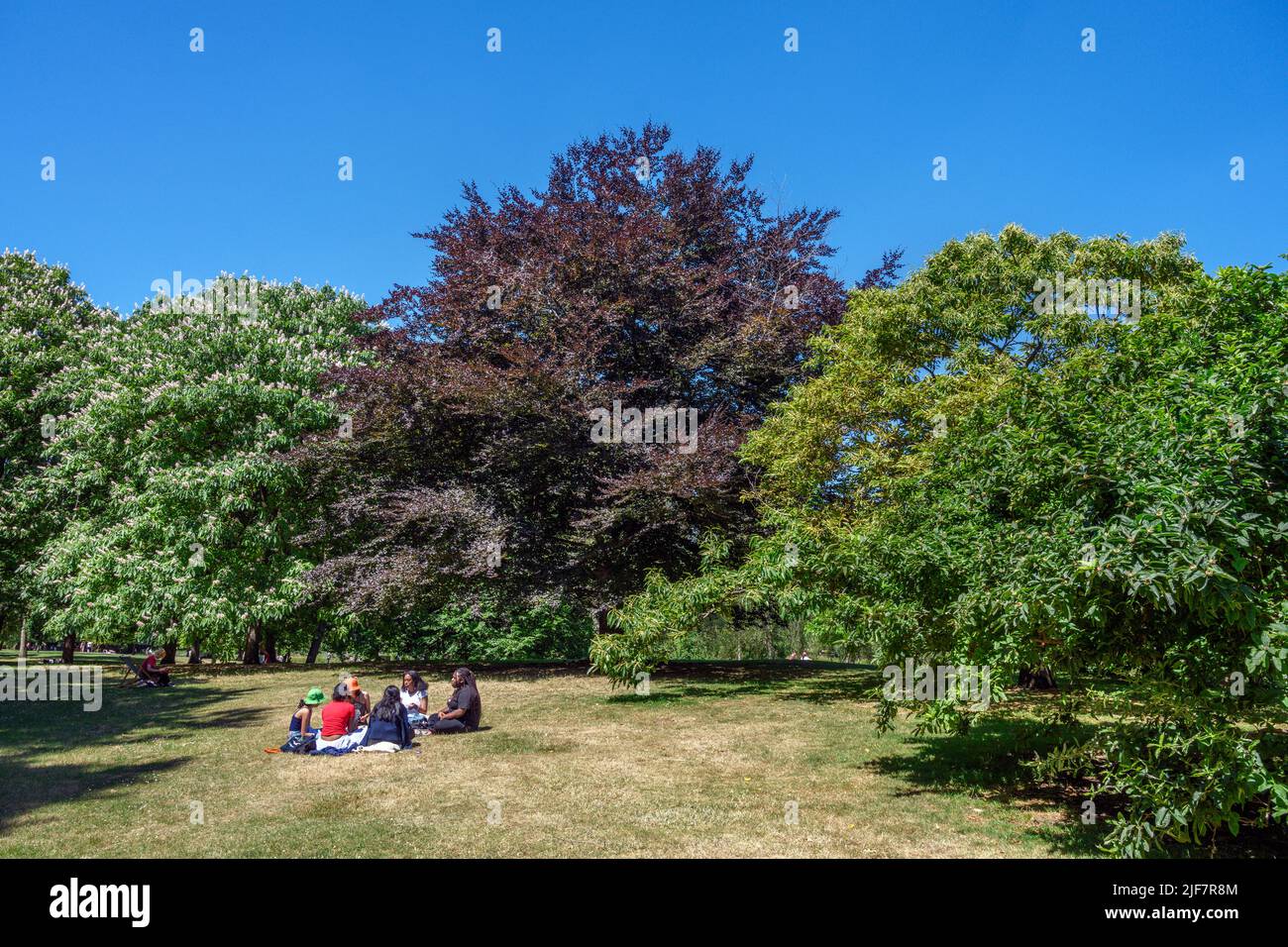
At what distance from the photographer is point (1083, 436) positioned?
6.61 meters

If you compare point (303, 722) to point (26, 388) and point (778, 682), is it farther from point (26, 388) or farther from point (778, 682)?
point (26, 388)

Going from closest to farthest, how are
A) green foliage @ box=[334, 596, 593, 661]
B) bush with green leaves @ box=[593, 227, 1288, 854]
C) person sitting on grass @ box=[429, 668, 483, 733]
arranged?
bush with green leaves @ box=[593, 227, 1288, 854] → person sitting on grass @ box=[429, 668, 483, 733] → green foliage @ box=[334, 596, 593, 661]

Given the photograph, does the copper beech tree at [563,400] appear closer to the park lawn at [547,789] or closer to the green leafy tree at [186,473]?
the green leafy tree at [186,473]

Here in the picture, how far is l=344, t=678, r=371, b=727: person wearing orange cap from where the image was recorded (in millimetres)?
11627

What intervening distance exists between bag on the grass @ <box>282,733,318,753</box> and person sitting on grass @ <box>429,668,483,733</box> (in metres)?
1.82

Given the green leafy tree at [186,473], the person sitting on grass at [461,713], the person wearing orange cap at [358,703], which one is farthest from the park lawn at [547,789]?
the green leafy tree at [186,473]

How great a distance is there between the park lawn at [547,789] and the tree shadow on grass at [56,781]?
0.04 m

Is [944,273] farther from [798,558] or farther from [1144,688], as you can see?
[1144,688]

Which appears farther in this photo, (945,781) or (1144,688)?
(945,781)

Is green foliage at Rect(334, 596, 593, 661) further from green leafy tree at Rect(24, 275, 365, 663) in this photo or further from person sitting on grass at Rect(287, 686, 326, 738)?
person sitting on grass at Rect(287, 686, 326, 738)

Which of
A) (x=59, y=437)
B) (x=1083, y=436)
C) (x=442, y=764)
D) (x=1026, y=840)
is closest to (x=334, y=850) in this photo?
(x=442, y=764)

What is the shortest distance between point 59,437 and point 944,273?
2500 centimetres

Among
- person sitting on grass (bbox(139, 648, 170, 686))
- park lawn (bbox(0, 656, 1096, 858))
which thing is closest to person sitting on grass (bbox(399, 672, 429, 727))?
park lawn (bbox(0, 656, 1096, 858))

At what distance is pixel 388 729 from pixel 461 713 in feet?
5.06
